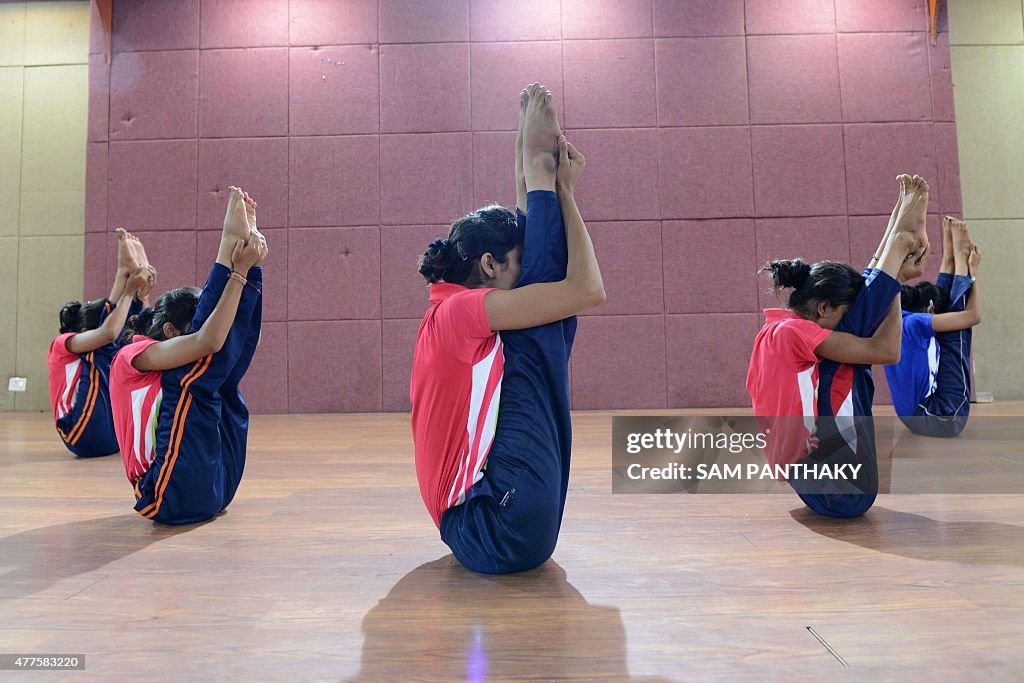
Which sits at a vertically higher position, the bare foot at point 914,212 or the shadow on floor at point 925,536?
the bare foot at point 914,212

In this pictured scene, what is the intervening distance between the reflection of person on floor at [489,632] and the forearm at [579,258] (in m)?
0.59

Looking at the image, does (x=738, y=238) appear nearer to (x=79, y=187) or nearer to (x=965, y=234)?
(x=965, y=234)

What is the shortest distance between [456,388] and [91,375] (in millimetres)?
2609

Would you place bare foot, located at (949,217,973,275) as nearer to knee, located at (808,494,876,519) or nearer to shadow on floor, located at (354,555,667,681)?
knee, located at (808,494,876,519)

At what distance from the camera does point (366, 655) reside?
1043 mm

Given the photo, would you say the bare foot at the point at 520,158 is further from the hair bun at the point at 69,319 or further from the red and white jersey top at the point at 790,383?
the hair bun at the point at 69,319

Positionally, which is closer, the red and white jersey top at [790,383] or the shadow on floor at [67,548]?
the shadow on floor at [67,548]

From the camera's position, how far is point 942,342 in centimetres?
352

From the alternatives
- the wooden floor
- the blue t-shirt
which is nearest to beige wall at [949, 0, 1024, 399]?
the blue t-shirt

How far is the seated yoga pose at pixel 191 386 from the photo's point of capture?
5.82 feet

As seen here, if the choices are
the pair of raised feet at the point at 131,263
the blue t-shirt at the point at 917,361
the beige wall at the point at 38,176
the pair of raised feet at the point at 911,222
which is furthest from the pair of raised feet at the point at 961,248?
the beige wall at the point at 38,176

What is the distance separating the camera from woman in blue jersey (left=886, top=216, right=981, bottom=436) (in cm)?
345

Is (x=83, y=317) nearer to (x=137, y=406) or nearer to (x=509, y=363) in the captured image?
(x=137, y=406)

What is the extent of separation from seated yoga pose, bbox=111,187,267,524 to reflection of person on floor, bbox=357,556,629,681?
0.80m
